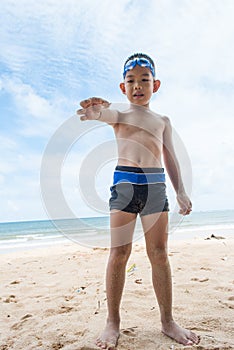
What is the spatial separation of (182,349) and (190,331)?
0.23 meters

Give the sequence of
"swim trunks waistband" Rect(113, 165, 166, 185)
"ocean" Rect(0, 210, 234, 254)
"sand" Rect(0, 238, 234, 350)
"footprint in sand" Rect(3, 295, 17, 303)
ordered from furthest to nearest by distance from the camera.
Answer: "ocean" Rect(0, 210, 234, 254) → "footprint in sand" Rect(3, 295, 17, 303) → "swim trunks waistband" Rect(113, 165, 166, 185) → "sand" Rect(0, 238, 234, 350)

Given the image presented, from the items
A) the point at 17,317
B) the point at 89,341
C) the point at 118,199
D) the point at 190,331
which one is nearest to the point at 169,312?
the point at 190,331

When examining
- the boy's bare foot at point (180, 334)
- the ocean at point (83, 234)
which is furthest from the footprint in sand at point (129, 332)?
the ocean at point (83, 234)

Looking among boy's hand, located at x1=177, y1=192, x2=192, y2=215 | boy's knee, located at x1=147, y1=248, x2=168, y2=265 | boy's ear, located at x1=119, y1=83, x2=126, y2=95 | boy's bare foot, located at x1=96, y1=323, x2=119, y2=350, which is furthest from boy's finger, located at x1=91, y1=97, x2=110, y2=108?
boy's bare foot, located at x1=96, y1=323, x2=119, y2=350

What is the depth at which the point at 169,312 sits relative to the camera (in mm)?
2287

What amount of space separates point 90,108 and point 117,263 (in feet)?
3.40

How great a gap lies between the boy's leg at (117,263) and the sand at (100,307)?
0.13 m

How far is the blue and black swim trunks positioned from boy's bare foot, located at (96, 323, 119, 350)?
78 cm

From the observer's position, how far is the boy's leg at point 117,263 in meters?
2.20

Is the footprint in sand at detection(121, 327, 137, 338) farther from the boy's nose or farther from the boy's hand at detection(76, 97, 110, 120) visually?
the boy's nose

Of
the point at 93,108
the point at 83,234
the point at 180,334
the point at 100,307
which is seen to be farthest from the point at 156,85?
the point at 83,234

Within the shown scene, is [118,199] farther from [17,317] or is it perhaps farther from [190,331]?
[17,317]

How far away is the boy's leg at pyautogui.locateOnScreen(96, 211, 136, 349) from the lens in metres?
2.20

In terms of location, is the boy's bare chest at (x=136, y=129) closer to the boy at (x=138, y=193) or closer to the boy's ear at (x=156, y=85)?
the boy at (x=138, y=193)
